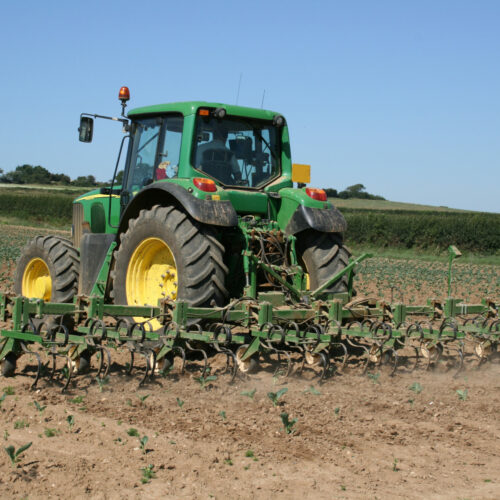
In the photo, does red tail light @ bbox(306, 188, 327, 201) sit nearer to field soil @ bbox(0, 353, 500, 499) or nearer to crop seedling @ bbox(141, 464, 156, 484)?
field soil @ bbox(0, 353, 500, 499)

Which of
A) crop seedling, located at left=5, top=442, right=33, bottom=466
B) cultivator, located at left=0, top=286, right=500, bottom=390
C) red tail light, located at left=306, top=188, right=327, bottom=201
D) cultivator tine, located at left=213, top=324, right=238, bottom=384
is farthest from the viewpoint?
red tail light, located at left=306, top=188, right=327, bottom=201

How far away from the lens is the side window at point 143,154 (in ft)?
23.7

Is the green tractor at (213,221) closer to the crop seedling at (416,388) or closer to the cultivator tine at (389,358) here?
the cultivator tine at (389,358)

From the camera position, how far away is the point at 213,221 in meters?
5.89

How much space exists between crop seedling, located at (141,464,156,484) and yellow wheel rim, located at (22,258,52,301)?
16.5ft

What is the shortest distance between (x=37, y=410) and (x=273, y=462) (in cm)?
185

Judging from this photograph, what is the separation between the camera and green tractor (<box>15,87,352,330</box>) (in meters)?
6.02

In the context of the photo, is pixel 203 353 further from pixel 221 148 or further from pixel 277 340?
pixel 221 148

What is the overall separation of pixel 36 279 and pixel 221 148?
3.33 m

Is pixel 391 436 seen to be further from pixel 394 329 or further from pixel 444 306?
pixel 444 306

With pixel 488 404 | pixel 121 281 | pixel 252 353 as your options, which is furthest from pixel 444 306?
pixel 121 281

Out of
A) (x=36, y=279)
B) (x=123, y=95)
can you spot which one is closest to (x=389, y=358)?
(x=123, y=95)

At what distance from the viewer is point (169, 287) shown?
6.58 m

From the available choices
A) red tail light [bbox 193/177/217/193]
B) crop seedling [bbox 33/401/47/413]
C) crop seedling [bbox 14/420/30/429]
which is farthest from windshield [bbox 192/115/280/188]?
crop seedling [bbox 14/420/30/429]
